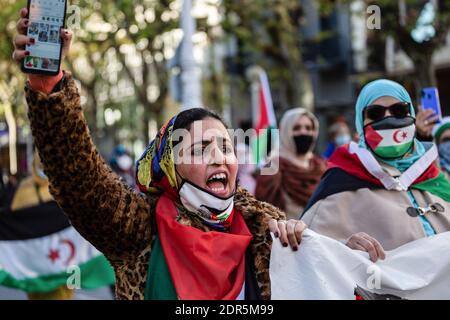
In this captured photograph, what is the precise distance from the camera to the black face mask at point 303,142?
21.7 feet

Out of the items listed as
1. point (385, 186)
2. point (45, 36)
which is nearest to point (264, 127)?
point (385, 186)

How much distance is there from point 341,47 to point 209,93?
503 cm

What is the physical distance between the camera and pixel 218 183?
2.65 meters

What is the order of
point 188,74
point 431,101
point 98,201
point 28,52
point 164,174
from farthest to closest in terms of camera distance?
point 188,74 < point 431,101 < point 164,174 < point 98,201 < point 28,52

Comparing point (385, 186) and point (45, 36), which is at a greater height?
point (45, 36)

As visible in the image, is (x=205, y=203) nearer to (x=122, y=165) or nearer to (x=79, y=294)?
(x=79, y=294)

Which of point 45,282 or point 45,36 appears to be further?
point 45,282

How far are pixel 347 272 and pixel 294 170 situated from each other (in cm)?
378

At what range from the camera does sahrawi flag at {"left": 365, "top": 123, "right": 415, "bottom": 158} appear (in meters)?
3.77

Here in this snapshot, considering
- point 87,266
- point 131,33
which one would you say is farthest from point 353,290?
point 131,33

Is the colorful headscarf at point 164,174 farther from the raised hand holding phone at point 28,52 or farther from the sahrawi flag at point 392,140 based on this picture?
the sahrawi flag at point 392,140

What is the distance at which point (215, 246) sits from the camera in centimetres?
259

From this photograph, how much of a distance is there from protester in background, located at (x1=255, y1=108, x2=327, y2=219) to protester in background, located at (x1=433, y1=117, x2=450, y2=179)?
3.63 ft
